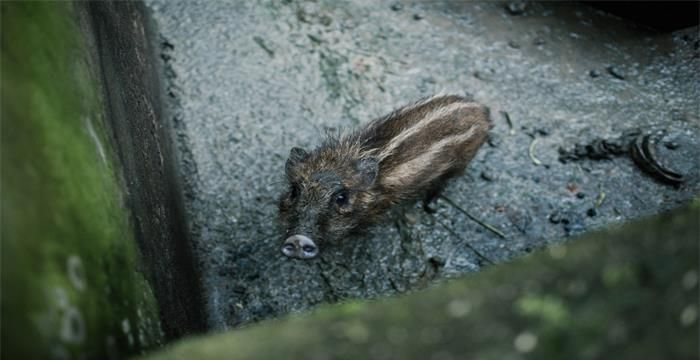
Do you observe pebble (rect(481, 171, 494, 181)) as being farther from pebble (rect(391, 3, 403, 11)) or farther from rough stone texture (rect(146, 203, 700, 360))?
rough stone texture (rect(146, 203, 700, 360))

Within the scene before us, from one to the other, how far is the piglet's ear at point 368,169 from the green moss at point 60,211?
2.06m

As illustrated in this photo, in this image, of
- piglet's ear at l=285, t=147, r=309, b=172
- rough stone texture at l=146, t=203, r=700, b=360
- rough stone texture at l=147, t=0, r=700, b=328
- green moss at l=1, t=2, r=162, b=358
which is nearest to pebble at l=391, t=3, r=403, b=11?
rough stone texture at l=147, t=0, r=700, b=328

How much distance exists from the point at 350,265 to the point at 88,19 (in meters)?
2.21

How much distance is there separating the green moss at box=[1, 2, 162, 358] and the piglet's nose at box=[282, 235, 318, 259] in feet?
5.38

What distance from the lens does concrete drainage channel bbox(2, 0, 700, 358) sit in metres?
3.35

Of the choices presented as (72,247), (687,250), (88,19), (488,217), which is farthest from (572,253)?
(488,217)

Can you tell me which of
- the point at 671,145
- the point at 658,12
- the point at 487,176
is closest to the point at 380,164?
the point at 487,176

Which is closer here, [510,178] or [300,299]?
[300,299]

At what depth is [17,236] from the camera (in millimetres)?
2182

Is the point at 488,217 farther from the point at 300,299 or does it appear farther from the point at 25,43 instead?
the point at 25,43

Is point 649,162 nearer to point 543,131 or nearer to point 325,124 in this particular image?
point 543,131

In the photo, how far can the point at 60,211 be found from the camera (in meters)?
2.45

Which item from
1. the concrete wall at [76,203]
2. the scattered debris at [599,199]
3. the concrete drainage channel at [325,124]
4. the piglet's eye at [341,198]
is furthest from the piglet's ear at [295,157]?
the scattered debris at [599,199]

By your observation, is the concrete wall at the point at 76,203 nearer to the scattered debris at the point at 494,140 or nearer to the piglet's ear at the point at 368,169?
the piglet's ear at the point at 368,169
